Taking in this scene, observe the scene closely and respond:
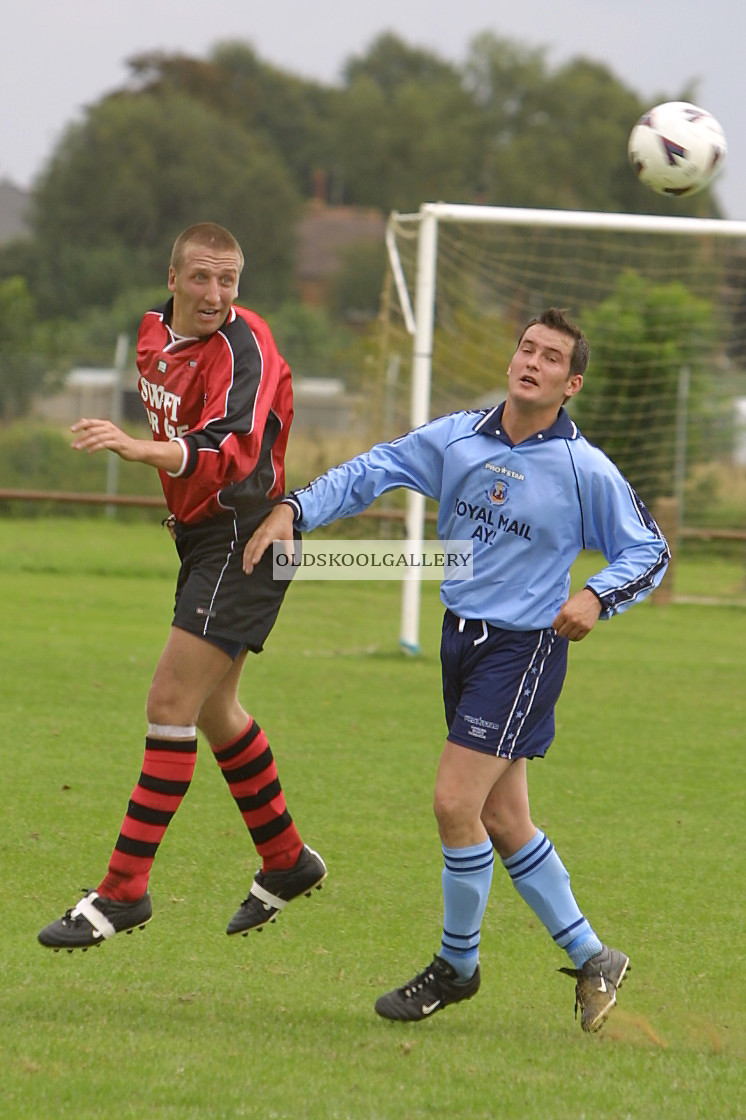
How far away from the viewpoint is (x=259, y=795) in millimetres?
4539

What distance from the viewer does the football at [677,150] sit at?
6.99 metres

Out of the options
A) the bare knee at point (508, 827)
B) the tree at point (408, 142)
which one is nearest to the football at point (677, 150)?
the bare knee at point (508, 827)

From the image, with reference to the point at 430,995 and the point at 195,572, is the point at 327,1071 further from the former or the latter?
the point at 195,572

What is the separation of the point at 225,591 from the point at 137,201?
2242 inches

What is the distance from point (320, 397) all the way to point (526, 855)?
26519 millimetres

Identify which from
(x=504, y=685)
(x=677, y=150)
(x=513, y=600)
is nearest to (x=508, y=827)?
(x=504, y=685)

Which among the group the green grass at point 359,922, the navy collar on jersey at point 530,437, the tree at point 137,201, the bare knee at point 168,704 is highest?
the tree at point 137,201

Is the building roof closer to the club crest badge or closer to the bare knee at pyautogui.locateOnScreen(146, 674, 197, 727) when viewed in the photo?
the bare knee at pyautogui.locateOnScreen(146, 674, 197, 727)

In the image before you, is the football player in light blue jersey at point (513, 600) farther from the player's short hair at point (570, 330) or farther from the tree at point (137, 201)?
the tree at point (137, 201)

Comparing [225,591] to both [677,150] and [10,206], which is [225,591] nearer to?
[677,150]

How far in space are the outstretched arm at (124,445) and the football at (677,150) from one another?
12.6 feet

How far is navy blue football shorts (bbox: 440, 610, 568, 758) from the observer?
155 inches

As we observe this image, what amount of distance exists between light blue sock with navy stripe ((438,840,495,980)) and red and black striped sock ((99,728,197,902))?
2.71 ft

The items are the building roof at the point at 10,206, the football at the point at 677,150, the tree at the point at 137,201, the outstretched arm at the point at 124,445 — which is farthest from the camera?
the building roof at the point at 10,206
